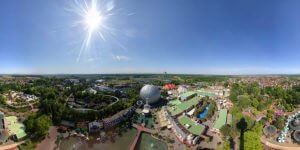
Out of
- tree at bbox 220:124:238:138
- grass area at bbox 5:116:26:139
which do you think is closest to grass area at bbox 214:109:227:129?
tree at bbox 220:124:238:138

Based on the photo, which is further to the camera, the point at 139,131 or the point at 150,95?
the point at 150,95

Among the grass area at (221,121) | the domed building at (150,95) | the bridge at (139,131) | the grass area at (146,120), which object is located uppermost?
the domed building at (150,95)

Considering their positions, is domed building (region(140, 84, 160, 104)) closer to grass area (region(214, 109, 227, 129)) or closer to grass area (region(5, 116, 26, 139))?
grass area (region(214, 109, 227, 129))

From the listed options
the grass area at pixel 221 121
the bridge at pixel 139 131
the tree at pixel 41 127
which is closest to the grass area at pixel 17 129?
the tree at pixel 41 127

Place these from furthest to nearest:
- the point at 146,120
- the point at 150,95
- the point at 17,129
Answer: the point at 150,95
the point at 146,120
the point at 17,129

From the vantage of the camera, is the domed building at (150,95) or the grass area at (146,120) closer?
the grass area at (146,120)

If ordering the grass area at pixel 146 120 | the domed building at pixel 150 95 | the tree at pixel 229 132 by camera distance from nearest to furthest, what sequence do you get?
the tree at pixel 229 132 < the grass area at pixel 146 120 < the domed building at pixel 150 95

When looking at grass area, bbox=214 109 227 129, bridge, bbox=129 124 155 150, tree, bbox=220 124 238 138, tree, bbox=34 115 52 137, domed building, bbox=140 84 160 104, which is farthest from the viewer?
domed building, bbox=140 84 160 104

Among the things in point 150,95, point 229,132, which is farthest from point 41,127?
point 229,132

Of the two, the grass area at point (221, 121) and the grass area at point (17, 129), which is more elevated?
the grass area at point (221, 121)

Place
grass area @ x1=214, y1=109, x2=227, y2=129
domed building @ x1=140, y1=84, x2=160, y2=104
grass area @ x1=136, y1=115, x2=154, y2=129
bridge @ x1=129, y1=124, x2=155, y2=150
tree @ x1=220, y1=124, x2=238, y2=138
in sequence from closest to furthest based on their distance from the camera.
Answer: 1. bridge @ x1=129, y1=124, x2=155, y2=150
2. tree @ x1=220, y1=124, x2=238, y2=138
3. grass area @ x1=214, y1=109, x2=227, y2=129
4. grass area @ x1=136, y1=115, x2=154, y2=129
5. domed building @ x1=140, y1=84, x2=160, y2=104

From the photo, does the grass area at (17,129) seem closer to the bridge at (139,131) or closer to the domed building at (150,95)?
the bridge at (139,131)

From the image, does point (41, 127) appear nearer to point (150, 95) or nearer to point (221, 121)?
point (150, 95)
